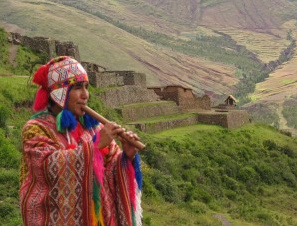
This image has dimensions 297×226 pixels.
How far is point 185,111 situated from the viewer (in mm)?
39594

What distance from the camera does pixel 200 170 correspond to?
28.4 metres

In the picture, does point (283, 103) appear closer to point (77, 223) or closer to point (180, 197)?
point (180, 197)

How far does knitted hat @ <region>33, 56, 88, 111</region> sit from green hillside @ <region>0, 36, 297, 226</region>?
5117mm

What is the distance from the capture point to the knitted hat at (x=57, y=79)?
450 cm

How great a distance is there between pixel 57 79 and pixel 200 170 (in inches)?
959

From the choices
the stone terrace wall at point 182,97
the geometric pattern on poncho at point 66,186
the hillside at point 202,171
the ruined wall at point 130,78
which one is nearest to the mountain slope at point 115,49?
the stone terrace wall at point 182,97

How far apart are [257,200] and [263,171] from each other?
487 cm

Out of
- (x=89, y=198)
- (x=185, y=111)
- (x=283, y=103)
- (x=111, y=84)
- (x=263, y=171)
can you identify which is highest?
(x=89, y=198)

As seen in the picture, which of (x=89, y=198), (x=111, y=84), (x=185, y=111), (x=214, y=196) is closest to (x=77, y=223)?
(x=89, y=198)

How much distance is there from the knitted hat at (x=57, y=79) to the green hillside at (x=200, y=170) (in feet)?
16.8

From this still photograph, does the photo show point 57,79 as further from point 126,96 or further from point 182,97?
point 182,97

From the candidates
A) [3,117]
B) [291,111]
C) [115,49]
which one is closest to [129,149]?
[3,117]

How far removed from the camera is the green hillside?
15.0 meters

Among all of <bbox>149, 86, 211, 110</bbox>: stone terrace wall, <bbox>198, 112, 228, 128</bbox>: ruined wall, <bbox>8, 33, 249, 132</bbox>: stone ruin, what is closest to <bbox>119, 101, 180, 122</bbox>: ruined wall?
<bbox>8, 33, 249, 132</bbox>: stone ruin
